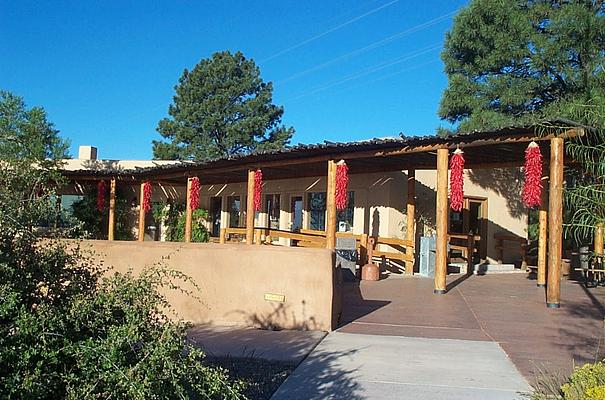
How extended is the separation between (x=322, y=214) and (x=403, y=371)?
11054 millimetres

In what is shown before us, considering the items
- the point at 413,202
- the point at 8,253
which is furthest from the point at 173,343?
the point at 413,202

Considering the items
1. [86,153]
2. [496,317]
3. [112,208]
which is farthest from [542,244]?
[86,153]

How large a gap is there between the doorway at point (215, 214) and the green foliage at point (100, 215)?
308 centimetres

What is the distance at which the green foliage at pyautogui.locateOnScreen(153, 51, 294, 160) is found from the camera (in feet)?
119

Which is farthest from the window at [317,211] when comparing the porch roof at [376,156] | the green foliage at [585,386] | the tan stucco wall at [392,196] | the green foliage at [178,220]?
the green foliage at [585,386]

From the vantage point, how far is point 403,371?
5301mm

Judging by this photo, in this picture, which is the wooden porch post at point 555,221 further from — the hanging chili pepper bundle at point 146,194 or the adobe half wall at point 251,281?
the hanging chili pepper bundle at point 146,194

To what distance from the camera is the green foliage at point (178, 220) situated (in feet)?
64.4

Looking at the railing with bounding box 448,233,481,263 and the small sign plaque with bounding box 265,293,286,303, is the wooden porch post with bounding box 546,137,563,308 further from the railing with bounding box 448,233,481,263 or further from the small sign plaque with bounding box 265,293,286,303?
the railing with bounding box 448,233,481,263

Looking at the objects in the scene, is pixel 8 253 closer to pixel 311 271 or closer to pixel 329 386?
pixel 329 386

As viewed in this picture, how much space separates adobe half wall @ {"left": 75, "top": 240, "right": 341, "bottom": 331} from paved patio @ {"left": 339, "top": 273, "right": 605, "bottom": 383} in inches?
24.2

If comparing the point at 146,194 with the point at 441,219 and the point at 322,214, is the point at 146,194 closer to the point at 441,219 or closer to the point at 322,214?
the point at 322,214

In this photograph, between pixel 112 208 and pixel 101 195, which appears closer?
pixel 112 208

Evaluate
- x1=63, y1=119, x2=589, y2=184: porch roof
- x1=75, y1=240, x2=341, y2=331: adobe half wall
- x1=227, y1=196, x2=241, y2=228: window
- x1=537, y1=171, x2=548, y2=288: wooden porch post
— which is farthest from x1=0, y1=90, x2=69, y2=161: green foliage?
x1=537, y1=171, x2=548, y2=288: wooden porch post
